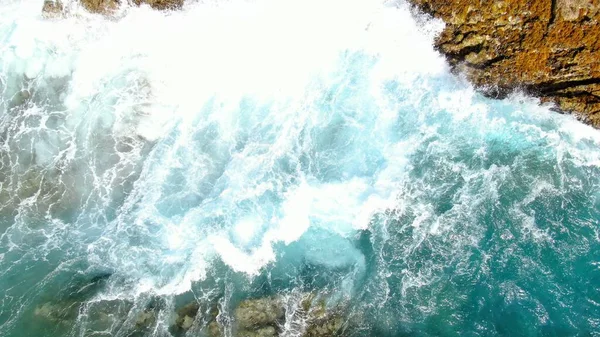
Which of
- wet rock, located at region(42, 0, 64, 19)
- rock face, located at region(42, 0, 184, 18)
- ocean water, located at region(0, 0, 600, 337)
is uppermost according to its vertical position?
rock face, located at region(42, 0, 184, 18)

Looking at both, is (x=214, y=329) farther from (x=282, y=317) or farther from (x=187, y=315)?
(x=282, y=317)

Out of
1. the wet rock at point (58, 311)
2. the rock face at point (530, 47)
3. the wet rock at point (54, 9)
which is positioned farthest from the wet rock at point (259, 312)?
the wet rock at point (54, 9)

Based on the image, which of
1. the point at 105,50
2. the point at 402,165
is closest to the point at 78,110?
the point at 105,50

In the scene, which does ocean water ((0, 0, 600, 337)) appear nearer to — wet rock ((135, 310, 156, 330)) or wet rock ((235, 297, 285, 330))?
wet rock ((135, 310, 156, 330))

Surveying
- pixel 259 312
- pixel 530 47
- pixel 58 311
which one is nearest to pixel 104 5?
pixel 58 311

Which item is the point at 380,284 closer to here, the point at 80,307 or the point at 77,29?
the point at 80,307

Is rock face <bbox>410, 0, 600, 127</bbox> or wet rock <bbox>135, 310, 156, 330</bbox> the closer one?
wet rock <bbox>135, 310, 156, 330</bbox>

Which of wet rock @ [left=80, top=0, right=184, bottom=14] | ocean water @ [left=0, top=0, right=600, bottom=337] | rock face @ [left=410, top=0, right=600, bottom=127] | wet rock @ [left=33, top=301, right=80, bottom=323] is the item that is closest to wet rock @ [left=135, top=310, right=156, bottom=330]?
ocean water @ [left=0, top=0, right=600, bottom=337]
